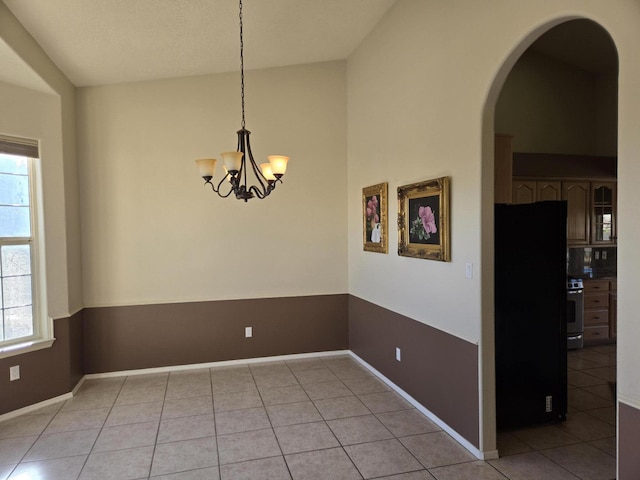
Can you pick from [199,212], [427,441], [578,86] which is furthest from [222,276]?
[578,86]

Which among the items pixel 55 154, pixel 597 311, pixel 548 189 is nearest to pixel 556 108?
pixel 548 189

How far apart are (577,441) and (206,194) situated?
3990mm

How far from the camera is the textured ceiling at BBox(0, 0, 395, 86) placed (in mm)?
3117

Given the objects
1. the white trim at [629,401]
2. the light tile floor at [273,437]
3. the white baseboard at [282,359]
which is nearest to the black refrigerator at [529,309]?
the light tile floor at [273,437]

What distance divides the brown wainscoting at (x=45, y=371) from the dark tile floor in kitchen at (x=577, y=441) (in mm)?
3695

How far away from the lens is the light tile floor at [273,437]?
2.65 m

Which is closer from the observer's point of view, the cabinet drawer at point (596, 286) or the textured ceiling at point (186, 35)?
the textured ceiling at point (186, 35)

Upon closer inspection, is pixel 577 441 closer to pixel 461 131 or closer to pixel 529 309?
pixel 529 309

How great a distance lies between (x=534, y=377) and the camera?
314 cm

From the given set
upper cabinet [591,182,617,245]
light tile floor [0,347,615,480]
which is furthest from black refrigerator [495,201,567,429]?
upper cabinet [591,182,617,245]

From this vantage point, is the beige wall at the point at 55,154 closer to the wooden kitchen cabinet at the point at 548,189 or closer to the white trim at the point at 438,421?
the white trim at the point at 438,421

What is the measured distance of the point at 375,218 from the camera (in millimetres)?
4242

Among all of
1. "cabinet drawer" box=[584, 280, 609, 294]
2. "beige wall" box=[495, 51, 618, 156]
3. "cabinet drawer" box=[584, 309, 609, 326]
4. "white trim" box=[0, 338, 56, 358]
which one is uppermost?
"beige wall" box=[495, 51, 618, 156]

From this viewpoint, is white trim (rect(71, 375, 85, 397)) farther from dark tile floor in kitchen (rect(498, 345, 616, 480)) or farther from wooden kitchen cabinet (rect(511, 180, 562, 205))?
wooden kitchen cabinet (rect(511, 180, 562, 205))
